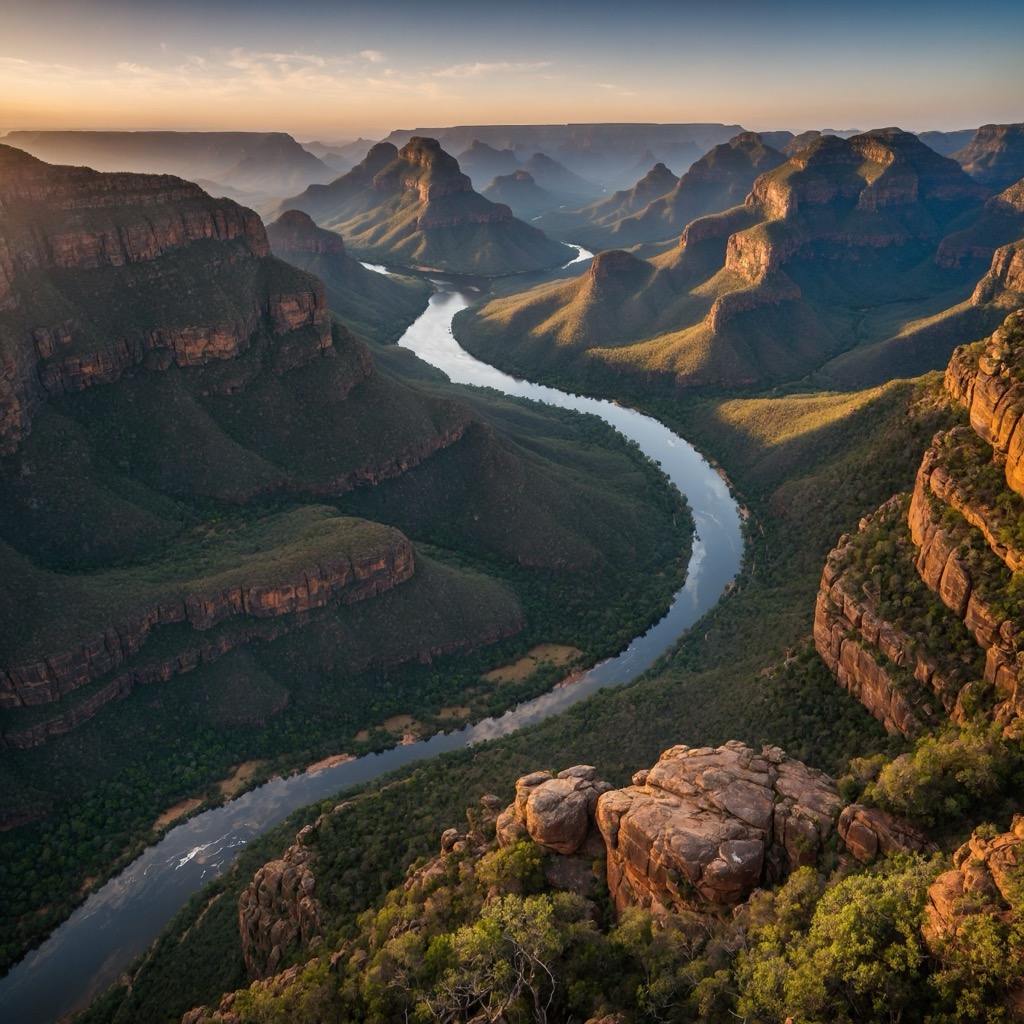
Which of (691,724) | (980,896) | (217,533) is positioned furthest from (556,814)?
(217,533)

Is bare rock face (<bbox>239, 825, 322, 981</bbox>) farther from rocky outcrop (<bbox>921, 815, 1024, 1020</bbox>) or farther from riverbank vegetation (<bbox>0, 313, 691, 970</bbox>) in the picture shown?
rocky outcrop (<bbox>921, 815, 1024, 1020</bbox>)

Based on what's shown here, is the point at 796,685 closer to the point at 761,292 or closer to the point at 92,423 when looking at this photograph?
the point at 92,423

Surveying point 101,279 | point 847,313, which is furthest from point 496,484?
point 847,313

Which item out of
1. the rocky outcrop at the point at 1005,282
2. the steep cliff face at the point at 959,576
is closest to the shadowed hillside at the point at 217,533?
the steep cliff face at the point at 959,576

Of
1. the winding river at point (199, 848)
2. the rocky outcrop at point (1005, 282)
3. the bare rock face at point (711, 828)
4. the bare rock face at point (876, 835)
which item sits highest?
the rocky outcrop at point (1005, 282)

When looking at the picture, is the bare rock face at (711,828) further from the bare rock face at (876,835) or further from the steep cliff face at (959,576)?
the steep cliff face at (959,576)

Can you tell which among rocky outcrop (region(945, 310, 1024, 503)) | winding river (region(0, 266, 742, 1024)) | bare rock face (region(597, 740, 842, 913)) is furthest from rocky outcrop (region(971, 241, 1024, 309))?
bare rock face (region(597, 740, 842, 913))

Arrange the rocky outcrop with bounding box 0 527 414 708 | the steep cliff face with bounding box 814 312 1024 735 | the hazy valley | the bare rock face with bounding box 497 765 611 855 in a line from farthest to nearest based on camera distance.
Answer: the rocky outcrop with bounding box 0 527 414 708, the steep cliff face with bounding box 814 312 1024 735, the bare rock face with bounding box 497 765 611 855, the hazy valley
